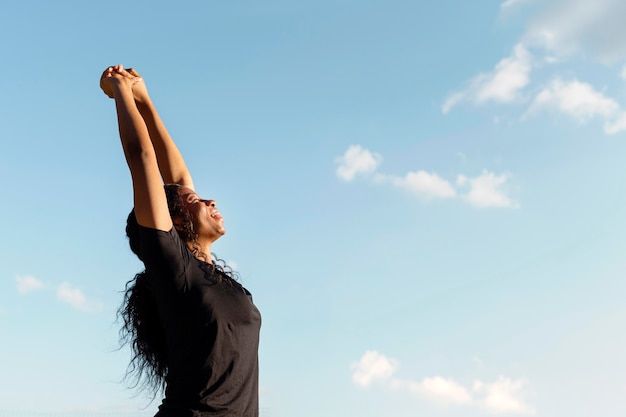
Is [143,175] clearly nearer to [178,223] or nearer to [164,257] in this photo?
[164,257]

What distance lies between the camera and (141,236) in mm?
3988

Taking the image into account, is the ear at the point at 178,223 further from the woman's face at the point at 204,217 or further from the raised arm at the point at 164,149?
the raised arm at the point at 164,149

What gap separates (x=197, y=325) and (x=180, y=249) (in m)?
0.41

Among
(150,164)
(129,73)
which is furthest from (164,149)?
(150,164)

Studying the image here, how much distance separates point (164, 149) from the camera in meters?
5.58

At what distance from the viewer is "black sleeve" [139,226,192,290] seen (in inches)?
156

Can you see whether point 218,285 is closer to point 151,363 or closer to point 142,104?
point 151,363

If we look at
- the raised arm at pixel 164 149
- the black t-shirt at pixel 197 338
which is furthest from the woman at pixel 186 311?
the raised arm at pixel 164 149

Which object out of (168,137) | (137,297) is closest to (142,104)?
(168,137)

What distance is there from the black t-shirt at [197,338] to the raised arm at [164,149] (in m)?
1.43

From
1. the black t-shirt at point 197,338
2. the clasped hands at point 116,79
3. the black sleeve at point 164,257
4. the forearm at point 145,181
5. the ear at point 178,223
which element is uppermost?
the clasped hands at point 116,79

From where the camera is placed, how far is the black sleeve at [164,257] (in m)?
3.96

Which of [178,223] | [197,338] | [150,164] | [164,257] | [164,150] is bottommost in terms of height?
[197,338]

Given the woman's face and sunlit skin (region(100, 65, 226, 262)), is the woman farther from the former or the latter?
the woman's face
